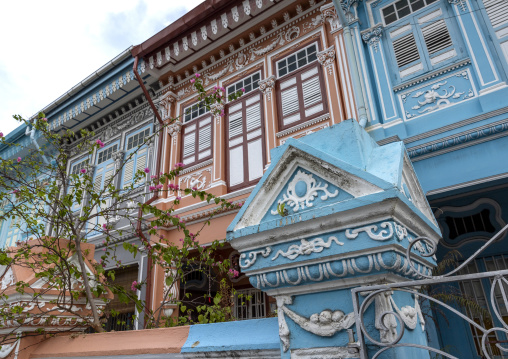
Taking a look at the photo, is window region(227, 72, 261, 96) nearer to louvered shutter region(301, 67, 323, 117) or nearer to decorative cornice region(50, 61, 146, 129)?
louvered shutter region(301, 67, 323, 117)

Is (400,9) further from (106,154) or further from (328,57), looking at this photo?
(106,154)

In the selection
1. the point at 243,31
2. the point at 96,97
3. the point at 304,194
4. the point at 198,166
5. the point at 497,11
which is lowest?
the point at 304,194

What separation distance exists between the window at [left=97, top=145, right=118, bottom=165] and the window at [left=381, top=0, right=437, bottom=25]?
23.0ft

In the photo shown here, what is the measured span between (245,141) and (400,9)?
3.45 meters

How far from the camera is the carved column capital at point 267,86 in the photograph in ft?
22.3

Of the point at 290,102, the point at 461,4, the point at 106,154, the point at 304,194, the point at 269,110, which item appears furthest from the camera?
the point at 106,154

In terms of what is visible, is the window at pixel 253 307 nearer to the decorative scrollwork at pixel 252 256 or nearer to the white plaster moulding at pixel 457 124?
the white plaster moulding at pixel 457 124

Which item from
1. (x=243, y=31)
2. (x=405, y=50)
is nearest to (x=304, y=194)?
(x=405, y=50)

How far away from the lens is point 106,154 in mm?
9664

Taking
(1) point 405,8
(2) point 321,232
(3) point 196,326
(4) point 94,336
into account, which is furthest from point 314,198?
(1) point 405,8

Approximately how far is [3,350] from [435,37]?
6.19 m

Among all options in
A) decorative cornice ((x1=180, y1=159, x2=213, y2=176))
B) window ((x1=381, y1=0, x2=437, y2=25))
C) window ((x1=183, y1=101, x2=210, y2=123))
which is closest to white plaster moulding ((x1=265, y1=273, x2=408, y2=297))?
window ((x1=381, y1=0, x2=437, y2=25))

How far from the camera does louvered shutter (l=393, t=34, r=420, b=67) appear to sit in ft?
17.8

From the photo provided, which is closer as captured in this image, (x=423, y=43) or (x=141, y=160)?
(x=423, y=43)
